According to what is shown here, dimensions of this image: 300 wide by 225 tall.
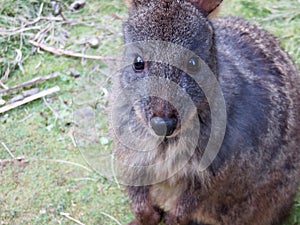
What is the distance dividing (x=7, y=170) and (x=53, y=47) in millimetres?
1550

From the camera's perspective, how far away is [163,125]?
2.93 m

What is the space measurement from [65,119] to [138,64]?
1.94 m

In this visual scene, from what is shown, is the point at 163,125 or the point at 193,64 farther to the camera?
the point at 193,64

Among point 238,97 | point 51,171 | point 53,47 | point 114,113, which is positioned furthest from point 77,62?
point 238,97

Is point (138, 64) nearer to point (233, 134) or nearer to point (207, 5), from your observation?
point (207, 5)

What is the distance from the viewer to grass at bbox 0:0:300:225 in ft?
13.9

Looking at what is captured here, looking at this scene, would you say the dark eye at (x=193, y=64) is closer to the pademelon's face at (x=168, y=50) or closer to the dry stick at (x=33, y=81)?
the pademelon's face at (x=168, y=50)

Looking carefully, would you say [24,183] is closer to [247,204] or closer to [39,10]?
[247,204]

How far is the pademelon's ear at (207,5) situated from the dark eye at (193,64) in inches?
12.9

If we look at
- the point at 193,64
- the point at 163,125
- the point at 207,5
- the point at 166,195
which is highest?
the point at 207,5

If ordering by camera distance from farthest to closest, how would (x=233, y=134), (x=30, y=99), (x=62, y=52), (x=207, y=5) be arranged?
(x=62, y=52) → (x=30, y=99) → (x=233, y=134) → (x=207, y=5)

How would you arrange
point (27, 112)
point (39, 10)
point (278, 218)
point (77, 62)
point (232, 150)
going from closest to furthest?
point (232, 150) → point (278, 218) → point (27, 112) → point (77, 62) → point (39, 10)

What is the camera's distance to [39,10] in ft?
19.5

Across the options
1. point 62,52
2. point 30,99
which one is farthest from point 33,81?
point 62,52
